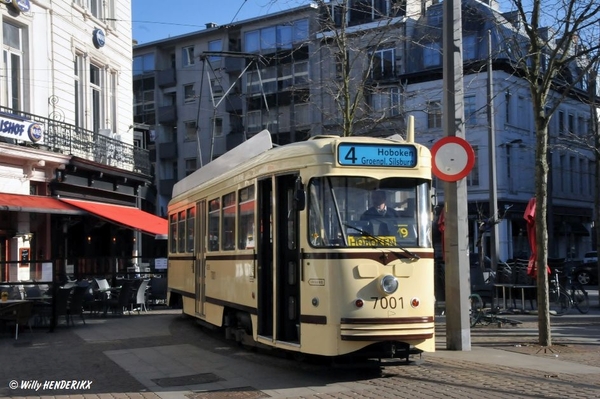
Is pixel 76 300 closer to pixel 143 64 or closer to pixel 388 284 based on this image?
pixel 388 284

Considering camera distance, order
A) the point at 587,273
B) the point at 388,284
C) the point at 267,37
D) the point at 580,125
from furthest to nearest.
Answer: the point at 267,37 → the point at 580,125 → the point at 587,273 → the point at 388,284

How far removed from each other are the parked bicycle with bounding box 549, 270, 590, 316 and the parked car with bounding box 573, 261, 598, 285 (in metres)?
16.0

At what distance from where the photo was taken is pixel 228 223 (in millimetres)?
12398

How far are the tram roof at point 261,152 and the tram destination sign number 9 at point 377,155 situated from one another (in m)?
0.11

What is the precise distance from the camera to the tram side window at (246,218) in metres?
11.0

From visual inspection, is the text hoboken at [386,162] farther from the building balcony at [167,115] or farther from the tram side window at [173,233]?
the building balcony at [167,115]

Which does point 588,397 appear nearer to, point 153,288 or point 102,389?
point 102,389

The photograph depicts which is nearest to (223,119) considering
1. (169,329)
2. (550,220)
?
(550,220)

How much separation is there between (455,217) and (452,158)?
1.00 metres

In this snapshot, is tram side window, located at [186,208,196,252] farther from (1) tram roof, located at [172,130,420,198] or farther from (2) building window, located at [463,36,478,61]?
(2) building window, located at [463,36,478,61]

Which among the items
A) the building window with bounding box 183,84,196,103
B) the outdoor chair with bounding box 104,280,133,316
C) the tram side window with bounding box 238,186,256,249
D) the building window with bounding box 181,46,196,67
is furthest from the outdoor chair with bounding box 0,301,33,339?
the building window with bounding box 181,46,196,67

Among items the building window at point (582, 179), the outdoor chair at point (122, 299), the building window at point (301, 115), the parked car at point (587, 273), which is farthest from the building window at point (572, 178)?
the outdoor chair at point (122, 299)

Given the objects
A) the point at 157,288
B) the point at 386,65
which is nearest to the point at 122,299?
the point at 157,288

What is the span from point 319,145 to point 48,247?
14.7 meters
